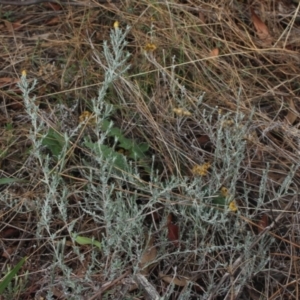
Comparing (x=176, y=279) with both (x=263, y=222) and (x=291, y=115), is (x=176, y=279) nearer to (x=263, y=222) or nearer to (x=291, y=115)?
(x=263, y=222)

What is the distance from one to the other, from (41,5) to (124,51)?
525mm

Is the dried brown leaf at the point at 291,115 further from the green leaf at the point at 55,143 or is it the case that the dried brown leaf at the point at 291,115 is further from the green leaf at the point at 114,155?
the green leaf at the point at 55,143

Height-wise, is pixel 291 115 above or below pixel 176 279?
above

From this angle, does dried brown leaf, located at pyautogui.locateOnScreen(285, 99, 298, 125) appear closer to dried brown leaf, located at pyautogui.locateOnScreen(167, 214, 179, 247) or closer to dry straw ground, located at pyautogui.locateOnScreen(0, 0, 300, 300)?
dry straw ground, located at pyautogui.locateOnScreen(0, 0, 300, 300)

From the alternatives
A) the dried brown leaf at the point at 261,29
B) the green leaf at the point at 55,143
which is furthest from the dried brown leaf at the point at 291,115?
the green leaf at the point at 55,143

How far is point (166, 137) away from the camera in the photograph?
2.10 metres

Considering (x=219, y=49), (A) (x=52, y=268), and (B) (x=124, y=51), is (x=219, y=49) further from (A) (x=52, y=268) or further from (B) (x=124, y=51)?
(A) (x=52, y=268)

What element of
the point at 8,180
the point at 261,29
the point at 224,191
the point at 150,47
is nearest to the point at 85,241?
the point at 8,180

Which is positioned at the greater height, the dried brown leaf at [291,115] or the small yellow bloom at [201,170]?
the small yellow bloom at [201,170]

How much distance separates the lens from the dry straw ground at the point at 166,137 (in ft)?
5.97

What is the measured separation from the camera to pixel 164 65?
90.8 inches

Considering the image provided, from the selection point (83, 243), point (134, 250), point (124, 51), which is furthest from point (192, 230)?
point (124, 51)

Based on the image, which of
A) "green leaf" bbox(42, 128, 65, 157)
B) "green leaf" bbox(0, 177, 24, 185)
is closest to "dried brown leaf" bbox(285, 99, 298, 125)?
"green leaf" bbox(42, 128, 65, 157)

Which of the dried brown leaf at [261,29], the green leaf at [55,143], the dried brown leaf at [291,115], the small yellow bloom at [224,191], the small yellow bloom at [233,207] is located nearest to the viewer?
the small yellow bloom at [233,207]
